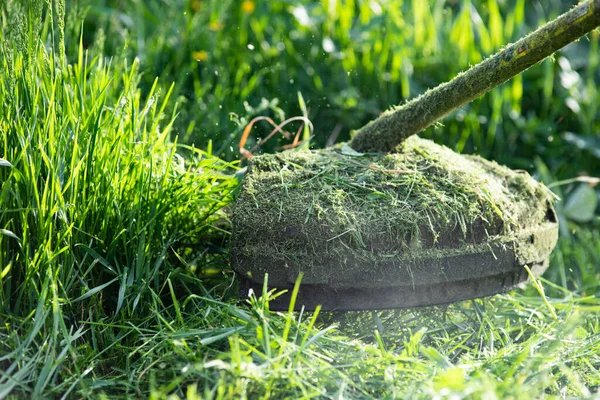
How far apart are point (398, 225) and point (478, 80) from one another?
20.8 inches

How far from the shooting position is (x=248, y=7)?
374 centimetres

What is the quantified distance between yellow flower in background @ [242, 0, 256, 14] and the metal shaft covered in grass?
1.86m

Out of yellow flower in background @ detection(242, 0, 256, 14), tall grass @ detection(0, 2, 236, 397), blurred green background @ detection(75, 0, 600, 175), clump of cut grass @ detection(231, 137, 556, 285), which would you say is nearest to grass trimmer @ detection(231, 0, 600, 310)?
clump of cut grass @ detection(231, 137, 556, 285)

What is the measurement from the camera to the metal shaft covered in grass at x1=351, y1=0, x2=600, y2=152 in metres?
1.65

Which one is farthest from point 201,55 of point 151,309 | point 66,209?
point 151,309

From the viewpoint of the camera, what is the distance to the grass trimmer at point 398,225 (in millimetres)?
1727

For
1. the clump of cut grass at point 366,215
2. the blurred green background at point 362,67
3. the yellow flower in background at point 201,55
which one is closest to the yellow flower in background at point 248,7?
the blurred green background at point 362,67

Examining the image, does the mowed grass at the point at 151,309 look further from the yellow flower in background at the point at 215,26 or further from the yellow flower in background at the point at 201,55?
the yellow flower in background at the point at 215,26

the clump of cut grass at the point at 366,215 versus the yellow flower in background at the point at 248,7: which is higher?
the yellow flower in background at the point at 248,7

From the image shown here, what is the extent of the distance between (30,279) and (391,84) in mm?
2330

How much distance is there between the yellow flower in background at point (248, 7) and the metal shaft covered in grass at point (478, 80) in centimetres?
186

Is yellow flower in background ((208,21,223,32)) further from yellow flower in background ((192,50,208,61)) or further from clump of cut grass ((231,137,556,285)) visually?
clump of cut grass ((231,137,556,285))

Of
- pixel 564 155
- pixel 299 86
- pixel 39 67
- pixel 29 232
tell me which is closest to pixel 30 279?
pixel 29 232

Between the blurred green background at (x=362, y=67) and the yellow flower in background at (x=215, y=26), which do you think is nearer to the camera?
the blurred green background at (x=362, y=67)
